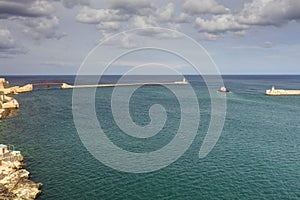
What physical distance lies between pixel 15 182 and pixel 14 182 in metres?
0.13

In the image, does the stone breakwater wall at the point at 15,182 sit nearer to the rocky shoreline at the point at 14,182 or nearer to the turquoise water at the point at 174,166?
the rocky shoreline at the point at 14,182

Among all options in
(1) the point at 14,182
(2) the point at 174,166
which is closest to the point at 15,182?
(1) the point at 14,182

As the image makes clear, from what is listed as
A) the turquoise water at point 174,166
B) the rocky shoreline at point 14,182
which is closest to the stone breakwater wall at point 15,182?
the rocky shoreline at point 14,182

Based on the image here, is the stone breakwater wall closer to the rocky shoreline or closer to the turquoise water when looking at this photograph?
the rocky shoreline

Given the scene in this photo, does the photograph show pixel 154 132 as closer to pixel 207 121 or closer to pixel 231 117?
pixel 207 121

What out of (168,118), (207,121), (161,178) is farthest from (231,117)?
(161,178)

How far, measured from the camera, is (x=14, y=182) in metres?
37.8

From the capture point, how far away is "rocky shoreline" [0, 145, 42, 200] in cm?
3466

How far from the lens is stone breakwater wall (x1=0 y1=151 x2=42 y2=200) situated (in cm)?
3469

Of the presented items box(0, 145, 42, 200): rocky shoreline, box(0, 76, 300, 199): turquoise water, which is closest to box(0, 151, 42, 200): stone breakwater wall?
box(0, 145, 42, 200): rocky shoreline

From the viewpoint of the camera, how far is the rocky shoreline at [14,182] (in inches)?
1364

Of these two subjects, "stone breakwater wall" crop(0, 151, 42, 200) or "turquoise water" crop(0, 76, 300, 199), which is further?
"turquoise water" crop(0, 76, 300, 199)

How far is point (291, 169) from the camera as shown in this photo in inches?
1809

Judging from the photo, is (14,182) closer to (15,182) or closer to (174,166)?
(15,182)
